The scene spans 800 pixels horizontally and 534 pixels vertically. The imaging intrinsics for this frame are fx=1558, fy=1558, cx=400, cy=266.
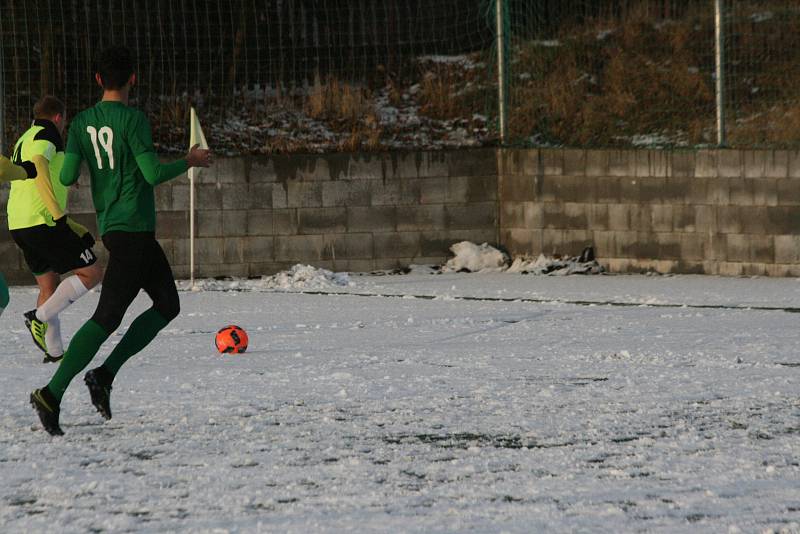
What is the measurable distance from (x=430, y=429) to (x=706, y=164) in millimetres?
10030

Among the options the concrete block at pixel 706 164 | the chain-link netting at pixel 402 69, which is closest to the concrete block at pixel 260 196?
the chain-link netting at pixel 402 69

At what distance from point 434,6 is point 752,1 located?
4.26 meters

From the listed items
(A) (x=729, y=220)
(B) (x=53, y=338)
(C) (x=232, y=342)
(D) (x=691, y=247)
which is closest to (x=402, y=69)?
(D) (x=691, y=247)

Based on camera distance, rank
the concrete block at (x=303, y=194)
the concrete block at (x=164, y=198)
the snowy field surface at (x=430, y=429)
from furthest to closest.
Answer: the concrete block at (x=303, y=194)
the concrete block at (x=164, y=198)
the snowy field surface at (x=430, y=429)

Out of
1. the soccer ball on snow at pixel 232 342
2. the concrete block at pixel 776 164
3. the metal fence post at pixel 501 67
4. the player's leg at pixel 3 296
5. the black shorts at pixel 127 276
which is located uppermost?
the metal fence post at pixel 501 67

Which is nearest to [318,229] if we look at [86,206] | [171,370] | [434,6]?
[86,206]

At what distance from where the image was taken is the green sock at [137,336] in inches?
305

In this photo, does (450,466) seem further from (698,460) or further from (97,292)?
(97,292)

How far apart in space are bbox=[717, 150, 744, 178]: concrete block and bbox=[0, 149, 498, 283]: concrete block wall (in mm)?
2936

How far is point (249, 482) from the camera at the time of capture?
20.2 ft

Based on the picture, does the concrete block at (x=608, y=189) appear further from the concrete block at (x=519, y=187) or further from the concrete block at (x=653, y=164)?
the concrete block at (x=519, y=187)

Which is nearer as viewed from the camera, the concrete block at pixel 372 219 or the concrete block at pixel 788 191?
the concrete block at pixel 788 191

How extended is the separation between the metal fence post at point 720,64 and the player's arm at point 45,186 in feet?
28.9

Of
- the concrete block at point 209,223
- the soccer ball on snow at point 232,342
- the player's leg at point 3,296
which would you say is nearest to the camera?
the player's leg at point 3,296
